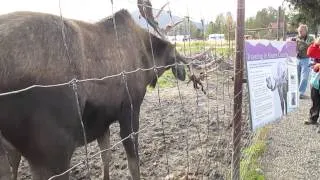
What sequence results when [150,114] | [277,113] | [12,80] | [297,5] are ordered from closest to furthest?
[12,80], [277,113], [150,114], [297,5]

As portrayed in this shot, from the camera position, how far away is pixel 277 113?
18.0ft

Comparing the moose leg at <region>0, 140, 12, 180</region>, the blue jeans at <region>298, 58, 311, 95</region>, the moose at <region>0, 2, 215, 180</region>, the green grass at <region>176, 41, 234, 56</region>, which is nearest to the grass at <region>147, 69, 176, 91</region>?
the green grass at <region>176, 41, 234, 56</region>

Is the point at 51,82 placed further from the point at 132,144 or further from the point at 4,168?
the point at 132,144

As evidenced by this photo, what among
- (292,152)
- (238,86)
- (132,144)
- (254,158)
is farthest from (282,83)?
(132,144)

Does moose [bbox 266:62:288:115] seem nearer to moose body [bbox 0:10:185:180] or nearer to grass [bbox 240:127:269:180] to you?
grass [bbox 240:127:269:180]

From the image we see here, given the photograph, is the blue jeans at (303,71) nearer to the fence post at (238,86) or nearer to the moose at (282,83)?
the moose at (282,83)

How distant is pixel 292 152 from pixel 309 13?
31.6 m

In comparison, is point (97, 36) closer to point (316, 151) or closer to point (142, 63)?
point (142, 63)

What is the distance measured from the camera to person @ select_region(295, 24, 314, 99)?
424 inches

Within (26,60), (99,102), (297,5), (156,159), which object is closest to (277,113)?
(156,159)

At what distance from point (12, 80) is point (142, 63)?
205 centimetres

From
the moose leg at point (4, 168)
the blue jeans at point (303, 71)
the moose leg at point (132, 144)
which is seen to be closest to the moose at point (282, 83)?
the moose leg at point (132, 144)

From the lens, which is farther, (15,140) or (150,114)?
(150,114)

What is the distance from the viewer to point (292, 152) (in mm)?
6699
